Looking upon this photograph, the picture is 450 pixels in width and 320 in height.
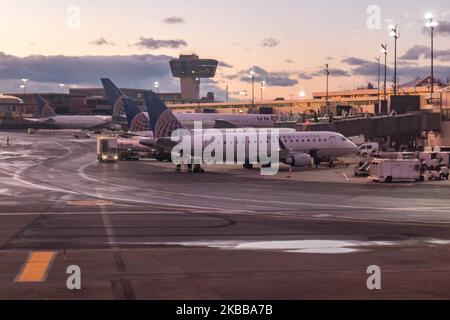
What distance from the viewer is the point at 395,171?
158 feet

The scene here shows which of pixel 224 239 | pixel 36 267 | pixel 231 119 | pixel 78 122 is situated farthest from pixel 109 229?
pixel 78 122

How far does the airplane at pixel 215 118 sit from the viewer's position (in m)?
106

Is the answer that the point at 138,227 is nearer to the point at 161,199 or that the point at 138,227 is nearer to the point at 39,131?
the point at 161,199

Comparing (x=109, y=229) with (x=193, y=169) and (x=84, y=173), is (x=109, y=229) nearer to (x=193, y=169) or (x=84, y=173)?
(x=84, y=173)

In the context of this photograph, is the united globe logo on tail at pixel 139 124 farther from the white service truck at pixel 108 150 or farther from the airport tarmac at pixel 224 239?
the airport tarmac at pixel 224 239

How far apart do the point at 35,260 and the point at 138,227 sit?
7711 millimetres

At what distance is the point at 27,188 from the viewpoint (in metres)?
42.8

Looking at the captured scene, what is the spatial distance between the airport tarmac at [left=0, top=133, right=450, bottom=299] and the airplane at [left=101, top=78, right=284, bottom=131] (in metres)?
59.8

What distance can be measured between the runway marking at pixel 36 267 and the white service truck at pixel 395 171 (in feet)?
111

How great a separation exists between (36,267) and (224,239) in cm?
747

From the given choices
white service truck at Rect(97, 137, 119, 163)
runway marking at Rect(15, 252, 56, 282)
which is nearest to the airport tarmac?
runway marking at Rect(15, 252, 56, 282)

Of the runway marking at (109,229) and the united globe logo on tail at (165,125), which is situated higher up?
the united globe logo on tail at (165,125)

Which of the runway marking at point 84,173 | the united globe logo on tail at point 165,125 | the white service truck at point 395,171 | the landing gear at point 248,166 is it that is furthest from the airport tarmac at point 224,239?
the landing gear at point 248,166

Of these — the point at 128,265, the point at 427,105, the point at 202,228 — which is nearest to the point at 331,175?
the point at 202,228
